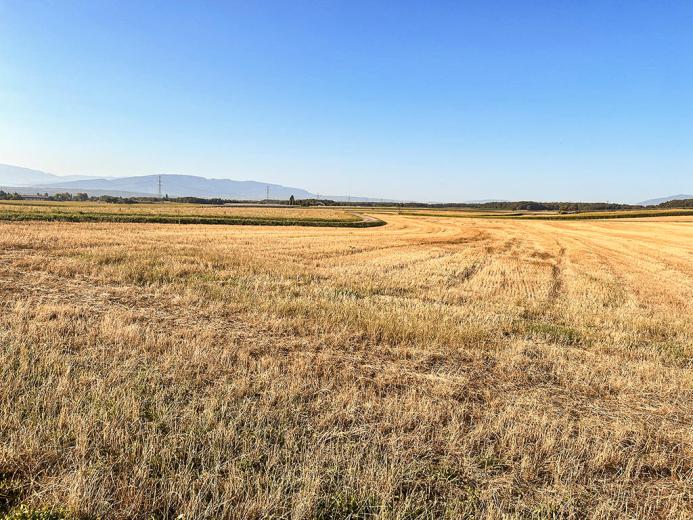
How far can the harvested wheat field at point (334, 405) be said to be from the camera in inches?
146

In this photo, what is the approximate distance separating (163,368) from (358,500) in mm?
4126

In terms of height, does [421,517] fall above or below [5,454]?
below

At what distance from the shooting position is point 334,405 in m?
5.34

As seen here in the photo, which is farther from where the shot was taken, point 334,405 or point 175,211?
point 175,211

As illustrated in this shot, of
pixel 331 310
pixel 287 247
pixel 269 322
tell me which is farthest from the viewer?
pixel 287 247

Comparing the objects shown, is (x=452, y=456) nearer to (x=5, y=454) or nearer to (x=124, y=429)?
(x=124, y=429)

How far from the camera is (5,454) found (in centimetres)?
389

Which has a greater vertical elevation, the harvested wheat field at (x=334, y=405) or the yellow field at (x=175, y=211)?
the yellow field at (x=175, y=211)

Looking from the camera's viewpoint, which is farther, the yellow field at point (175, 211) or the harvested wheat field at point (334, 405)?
the yellow field at point (175, 211)

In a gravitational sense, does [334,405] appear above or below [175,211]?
below

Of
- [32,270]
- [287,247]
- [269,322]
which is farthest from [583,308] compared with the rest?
[32,270]

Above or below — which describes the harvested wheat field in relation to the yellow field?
below

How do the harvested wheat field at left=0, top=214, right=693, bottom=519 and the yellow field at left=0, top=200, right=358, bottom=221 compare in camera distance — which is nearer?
the harvested wheat field at left=0, top=214, right=693, bottom=519

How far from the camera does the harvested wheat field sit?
3719mm
